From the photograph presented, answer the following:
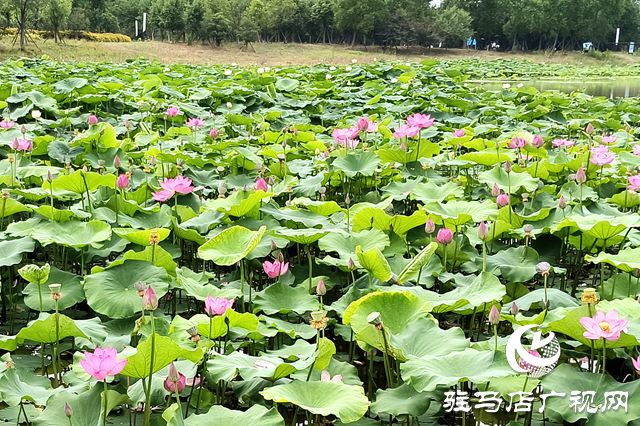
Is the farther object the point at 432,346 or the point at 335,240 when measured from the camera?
the point at 335,240

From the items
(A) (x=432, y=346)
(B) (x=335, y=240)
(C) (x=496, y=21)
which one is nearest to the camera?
(A) (x=432, y=346)

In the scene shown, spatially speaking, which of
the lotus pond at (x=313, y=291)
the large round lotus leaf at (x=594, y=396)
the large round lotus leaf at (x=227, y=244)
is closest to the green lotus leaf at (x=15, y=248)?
the lotus pond at (x=313, y=291)

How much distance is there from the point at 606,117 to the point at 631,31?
6210 centimetres

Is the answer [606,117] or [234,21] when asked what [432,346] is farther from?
[234,21]

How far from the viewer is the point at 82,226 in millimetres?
2037

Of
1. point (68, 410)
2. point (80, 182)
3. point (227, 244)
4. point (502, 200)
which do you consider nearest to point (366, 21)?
point (80, 182)

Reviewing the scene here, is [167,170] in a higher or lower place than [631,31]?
lower

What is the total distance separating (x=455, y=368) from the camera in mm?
1268

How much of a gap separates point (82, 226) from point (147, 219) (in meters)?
0.34

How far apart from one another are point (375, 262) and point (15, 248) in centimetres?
119

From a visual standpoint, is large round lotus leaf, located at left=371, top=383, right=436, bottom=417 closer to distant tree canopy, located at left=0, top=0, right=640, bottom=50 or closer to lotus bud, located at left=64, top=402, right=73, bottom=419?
lotus bud, located at left=64, top=402, right=73, bottom=419

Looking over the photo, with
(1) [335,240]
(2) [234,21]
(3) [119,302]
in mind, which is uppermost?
(2) [234,21]

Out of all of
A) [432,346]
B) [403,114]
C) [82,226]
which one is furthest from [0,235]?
[403,114]

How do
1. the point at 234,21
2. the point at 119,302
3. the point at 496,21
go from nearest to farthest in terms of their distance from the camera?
the point at 119,302
the point at 234,21
the point at 496,21
